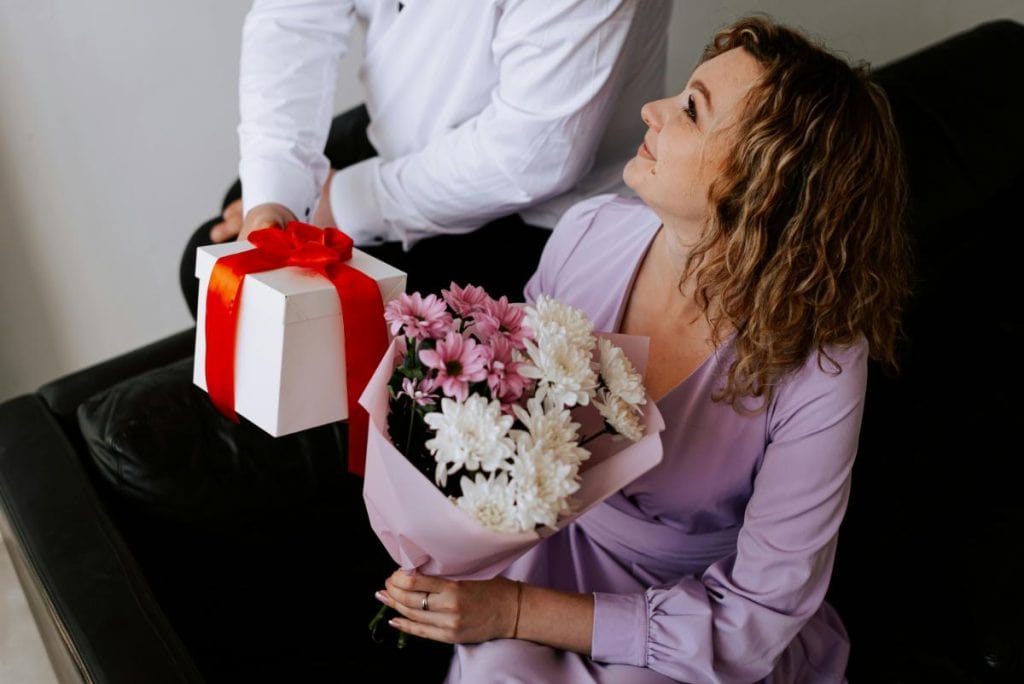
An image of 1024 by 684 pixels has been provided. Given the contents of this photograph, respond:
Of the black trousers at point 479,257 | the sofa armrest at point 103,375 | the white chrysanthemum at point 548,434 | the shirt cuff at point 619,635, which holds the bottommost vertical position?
the shirt cuff at point 619,635

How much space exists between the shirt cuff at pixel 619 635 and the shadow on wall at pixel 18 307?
5.39 feet

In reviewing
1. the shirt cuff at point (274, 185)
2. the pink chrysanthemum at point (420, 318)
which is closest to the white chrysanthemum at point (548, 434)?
the pink chrysanthemum at point (420, 318)

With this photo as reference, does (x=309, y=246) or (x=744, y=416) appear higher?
(x=309, y=246)

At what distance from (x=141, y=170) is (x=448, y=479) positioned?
1608mm

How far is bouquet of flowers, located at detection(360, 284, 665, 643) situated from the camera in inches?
31.7

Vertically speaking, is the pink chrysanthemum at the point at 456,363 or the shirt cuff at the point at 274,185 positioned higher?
the pink chrysanthemum at the point at 456,363

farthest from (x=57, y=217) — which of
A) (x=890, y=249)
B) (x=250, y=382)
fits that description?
(x=890, y=249)

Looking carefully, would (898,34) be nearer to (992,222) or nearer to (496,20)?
(992,222)

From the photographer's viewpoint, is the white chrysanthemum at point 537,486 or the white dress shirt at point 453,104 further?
the white dress shirt at point 453,104

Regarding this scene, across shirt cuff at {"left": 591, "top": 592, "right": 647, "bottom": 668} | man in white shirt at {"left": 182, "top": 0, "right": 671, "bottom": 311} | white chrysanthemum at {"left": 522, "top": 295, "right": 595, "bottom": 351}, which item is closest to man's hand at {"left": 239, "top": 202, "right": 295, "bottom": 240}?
man in white shirt at {"left": 182, "top": 0, "right": 671, "bottom": 311}

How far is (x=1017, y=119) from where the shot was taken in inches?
77.6

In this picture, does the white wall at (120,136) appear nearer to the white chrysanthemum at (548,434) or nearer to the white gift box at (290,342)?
the white gift box at (290,342)

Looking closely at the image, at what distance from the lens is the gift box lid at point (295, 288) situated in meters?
0.99

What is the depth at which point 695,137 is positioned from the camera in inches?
42.6
